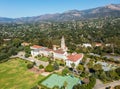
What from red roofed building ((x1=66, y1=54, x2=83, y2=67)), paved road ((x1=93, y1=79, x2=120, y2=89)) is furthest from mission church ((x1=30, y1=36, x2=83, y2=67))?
paved road ((x1=93, y1=79, x2=120, y2=89))

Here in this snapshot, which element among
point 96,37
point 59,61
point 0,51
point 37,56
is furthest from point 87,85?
point 96,37

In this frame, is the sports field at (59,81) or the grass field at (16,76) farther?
the grass field at (16,76)

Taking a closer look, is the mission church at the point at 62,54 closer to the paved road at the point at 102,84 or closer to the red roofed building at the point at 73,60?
the red roofed building at the point at 73,60

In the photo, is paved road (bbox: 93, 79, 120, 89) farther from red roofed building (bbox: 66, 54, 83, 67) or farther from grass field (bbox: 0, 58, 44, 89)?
grass field (bbox: 0, 58, 44, 89)

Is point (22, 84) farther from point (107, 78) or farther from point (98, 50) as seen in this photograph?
point (98, 50)

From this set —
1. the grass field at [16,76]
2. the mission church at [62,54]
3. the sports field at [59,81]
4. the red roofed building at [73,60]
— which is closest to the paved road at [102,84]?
the sports field at [59,81]

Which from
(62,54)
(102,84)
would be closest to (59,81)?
(102,84)
